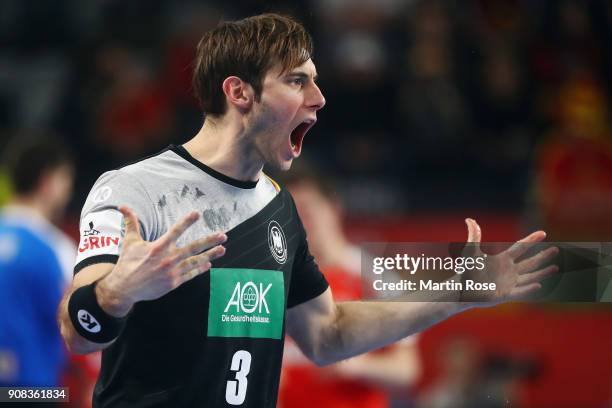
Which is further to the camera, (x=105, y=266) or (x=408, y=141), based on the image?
(x=408, y=141)

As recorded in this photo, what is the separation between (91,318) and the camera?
3.16 metres

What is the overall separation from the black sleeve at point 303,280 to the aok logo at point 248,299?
0.33 meters

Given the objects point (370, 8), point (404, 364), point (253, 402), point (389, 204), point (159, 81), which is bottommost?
point (253, 402)

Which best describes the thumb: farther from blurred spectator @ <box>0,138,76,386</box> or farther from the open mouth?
blurred spectator @ <box>0,138,76,386</box>

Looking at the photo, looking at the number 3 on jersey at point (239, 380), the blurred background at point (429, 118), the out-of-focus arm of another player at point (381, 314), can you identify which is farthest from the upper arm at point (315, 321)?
the blurred background at point (429, 118)

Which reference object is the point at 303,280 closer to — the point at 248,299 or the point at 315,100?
the point at 248,299

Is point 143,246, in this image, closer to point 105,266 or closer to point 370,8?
point 105,266

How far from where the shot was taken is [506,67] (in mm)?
10688

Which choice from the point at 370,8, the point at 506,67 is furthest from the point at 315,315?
the point at 370,8

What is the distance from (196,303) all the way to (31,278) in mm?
3468

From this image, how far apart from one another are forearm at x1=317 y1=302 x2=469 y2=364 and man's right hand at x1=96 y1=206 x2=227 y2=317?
110 cm

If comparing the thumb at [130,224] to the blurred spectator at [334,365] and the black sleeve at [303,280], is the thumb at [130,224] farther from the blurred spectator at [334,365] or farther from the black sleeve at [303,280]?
the blurred spectator at [334,365]

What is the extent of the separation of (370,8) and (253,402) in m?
8.51

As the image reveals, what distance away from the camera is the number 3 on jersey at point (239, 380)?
3.67 meters
